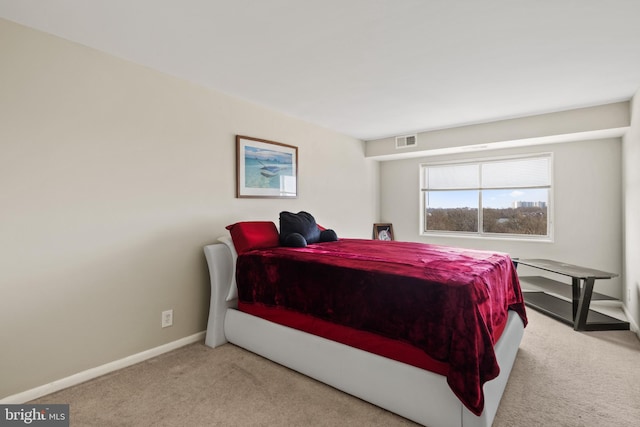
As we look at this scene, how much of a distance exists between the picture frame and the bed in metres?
2.27

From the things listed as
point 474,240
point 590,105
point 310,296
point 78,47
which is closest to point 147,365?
point 310,296

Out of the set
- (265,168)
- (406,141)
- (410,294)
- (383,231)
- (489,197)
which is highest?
(406,141)

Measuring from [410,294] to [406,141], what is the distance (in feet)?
11.3

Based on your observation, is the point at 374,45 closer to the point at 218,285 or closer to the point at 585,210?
the point at 218,285

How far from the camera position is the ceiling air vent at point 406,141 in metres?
4.75

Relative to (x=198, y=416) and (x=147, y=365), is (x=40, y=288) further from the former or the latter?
(x=198, y=416)

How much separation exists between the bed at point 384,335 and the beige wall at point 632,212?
1454mm

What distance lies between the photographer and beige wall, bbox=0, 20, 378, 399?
77.0 inches

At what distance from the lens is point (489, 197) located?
4738mm

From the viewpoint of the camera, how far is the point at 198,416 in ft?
6.05

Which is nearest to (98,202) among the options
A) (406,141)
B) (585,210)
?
(406,141)

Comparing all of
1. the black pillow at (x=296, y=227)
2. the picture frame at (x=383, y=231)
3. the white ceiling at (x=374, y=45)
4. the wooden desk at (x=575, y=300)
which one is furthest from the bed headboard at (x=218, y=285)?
the wooden desk at (x=575, y=300)

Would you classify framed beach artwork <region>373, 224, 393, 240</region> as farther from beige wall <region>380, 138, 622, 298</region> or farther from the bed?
the bed

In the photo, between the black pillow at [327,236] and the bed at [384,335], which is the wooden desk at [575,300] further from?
the black pillow at [327,236]
